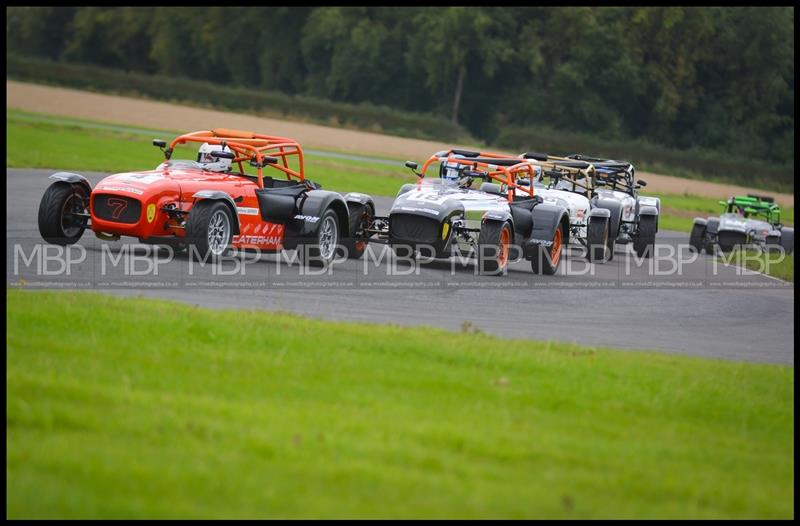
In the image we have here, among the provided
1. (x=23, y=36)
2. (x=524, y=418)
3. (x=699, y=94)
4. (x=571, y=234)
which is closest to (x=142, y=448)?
(x=524, y=418)

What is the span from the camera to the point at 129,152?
39.6m

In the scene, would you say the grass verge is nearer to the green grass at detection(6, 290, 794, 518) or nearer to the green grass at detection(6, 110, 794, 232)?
the green grass at detection(6, 110, 794, 232)

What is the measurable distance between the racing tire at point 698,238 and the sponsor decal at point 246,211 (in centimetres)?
1387

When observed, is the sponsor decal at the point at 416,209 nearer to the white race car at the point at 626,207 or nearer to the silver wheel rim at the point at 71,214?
the silver wheel rim at the point at 71,214

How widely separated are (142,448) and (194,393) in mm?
1479

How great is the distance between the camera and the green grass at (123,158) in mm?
33531

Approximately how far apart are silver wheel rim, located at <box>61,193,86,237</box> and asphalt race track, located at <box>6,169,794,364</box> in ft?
0.87

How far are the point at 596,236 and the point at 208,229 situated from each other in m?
8.23

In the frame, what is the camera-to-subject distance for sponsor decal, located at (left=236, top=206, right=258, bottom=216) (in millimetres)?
16177

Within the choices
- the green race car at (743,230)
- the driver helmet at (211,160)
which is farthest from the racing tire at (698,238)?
the driver helmet at (211,160)

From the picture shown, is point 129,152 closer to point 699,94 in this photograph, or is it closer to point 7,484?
point 7,484

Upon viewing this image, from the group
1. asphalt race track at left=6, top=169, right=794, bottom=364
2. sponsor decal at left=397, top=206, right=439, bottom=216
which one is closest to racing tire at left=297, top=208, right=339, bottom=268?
asphalt race track at left=6, top=169, right=794, bottom=364

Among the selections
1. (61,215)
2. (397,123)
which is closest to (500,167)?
(61,215)

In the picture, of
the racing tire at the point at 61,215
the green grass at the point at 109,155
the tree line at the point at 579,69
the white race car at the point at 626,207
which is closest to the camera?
the racing tire at the point at 61,215
